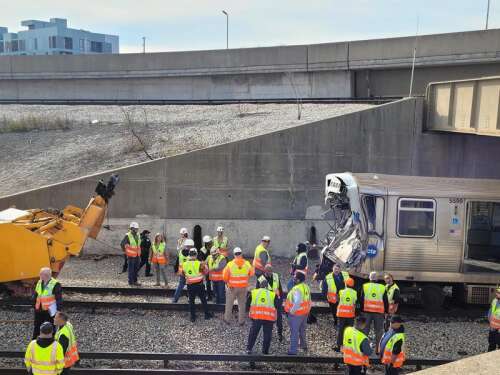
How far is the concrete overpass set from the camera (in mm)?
21719

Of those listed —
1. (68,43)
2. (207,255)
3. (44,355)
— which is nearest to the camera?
(44,355)

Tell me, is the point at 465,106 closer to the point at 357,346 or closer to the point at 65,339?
the point at 357,346

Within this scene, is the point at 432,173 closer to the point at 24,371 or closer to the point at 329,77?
the point at 329,77

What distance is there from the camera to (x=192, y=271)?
10820 mm

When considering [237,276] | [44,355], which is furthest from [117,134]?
[44,355]

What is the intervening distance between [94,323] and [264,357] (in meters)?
3.94

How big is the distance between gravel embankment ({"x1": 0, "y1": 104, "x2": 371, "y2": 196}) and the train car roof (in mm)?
8581

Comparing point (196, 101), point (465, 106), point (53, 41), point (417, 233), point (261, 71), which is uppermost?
point (53, 41)

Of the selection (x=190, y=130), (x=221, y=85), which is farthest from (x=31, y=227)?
(x=221, y=85)

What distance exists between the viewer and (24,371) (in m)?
8.30

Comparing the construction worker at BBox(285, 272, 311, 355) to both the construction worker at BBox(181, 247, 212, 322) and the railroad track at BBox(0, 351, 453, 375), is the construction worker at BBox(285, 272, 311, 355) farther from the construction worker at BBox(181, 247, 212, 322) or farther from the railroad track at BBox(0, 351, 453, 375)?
the construction worker at BBox(181, 247, 212, 322)

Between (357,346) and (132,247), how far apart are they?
7.42 metres

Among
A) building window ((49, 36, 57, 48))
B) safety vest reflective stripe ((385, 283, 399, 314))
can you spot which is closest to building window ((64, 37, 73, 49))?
building window ((49, 36, 57, 48))

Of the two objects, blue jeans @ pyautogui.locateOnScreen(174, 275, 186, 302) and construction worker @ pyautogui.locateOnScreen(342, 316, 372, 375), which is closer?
construction worker @ pyautogui.locateOnScreen(342, 316, 372, 375)
